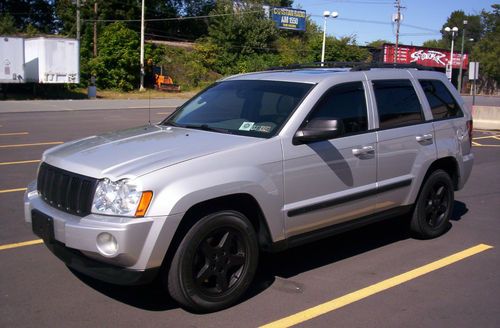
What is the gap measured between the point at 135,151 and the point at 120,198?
1.76 ft

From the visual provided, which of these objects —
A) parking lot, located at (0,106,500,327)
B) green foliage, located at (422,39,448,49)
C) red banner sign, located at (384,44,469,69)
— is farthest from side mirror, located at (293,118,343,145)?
green foliage, located at (422,39,448,49)

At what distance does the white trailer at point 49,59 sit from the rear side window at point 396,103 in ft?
92.0

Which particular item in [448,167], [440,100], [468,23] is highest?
[468,23]

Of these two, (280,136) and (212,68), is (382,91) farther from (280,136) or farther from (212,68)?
(212,68)

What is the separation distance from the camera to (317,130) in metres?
4.38

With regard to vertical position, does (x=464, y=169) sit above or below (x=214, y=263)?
above

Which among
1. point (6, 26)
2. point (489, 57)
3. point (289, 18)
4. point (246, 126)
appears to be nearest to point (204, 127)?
point (246, 126)

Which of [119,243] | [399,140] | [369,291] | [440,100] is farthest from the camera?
[440,100]

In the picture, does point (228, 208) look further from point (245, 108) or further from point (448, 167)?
point (448, 167)

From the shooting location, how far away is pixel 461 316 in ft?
13.3

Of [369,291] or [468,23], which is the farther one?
[468,23]

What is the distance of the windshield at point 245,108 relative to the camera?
462 centimetres

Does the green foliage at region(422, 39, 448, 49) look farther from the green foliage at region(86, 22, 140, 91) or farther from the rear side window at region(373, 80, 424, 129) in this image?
the rear side window at region(373, 80, 424, 129)

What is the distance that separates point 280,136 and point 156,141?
3.26ft
